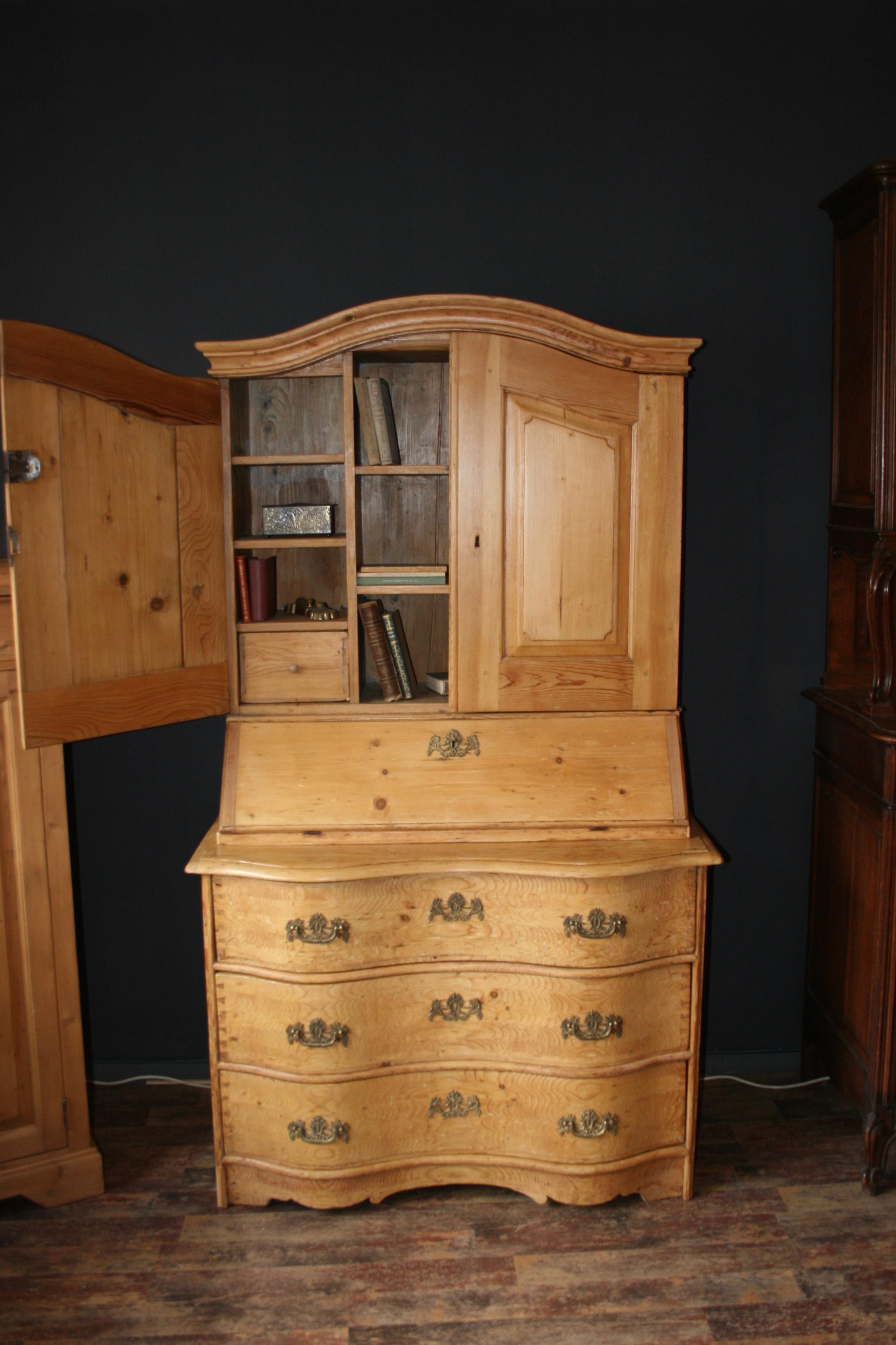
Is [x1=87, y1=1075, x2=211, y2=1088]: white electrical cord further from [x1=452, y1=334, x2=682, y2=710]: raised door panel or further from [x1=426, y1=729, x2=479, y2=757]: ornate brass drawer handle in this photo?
[x1=452, y1=334, x2=682, y2=710]: raised door panel

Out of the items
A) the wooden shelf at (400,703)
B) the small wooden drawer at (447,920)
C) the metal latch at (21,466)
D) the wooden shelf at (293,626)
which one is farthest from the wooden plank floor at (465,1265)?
the metal latch at (21,466)

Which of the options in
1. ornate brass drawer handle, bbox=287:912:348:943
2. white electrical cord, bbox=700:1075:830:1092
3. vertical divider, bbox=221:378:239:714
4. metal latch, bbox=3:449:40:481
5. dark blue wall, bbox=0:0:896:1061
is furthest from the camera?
white electrical cord, bbox=700:1075:830:1092

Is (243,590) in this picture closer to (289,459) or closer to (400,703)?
(289,459)

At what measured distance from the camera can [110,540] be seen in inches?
86.4

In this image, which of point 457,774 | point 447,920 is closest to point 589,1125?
point 447,920

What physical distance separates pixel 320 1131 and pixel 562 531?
143 centimetres

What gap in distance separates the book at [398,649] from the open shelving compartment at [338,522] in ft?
0.10

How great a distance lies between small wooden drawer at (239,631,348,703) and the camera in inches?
96.3

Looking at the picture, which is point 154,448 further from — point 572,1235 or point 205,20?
point 572,1235

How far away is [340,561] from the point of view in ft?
9.08

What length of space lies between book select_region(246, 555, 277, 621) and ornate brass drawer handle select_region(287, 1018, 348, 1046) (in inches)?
35.8

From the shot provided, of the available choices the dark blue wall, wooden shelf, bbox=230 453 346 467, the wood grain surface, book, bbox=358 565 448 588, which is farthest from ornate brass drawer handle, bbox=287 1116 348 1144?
the dark blue wall

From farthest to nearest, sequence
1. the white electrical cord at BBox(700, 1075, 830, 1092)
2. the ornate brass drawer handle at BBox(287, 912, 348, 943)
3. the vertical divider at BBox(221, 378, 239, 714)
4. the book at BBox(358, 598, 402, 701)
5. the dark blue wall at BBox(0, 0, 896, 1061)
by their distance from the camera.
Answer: the white electrical cord at BBox(700, 1075, 830, 1092)
the dark blue wall at BBox(0, 0, 896, 1061)
the book at BBox(358, 598, 402, 701)
the vertical divider at BBox(221, 378, 239, 714)
the ornate brass drawer handle at BBox(287, 912, 348, 943)

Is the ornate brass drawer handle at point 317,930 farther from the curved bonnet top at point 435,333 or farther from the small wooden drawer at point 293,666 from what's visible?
the curved bonnet top at point 435,333
